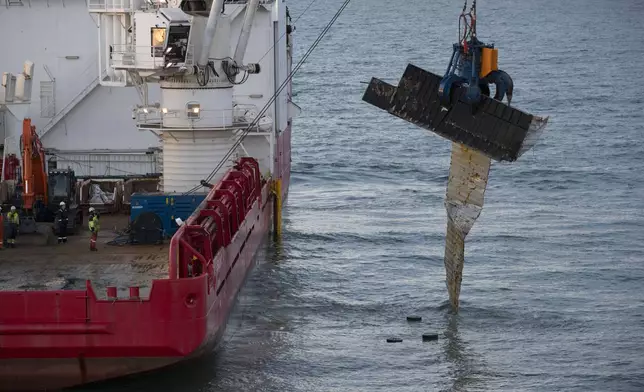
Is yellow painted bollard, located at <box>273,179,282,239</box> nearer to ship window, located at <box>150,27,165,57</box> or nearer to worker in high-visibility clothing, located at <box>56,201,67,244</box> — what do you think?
ship window, located at <box>150,27,165,57</box>

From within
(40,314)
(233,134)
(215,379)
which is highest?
(233,134)

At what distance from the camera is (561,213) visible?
4784 cm

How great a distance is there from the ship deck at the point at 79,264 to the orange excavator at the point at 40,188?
95 centimetres

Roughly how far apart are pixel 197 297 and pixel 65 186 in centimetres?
1087

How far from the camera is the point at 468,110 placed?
28016 millimetres

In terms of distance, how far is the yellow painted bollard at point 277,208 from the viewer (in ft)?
136

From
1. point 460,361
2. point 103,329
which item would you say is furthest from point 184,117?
point 103,329

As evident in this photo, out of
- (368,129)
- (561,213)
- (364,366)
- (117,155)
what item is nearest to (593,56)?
(368,129)

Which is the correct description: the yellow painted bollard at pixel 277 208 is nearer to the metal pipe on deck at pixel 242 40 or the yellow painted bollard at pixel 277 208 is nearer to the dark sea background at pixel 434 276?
the dark sea background at pixel 434 276

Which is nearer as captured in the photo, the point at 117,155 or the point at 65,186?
the point at 65,186

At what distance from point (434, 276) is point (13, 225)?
463 inches

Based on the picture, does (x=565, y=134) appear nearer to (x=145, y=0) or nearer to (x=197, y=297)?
(x=145, y=0)

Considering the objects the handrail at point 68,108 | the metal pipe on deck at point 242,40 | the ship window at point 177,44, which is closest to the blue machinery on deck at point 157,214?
the ship window at point 177,44

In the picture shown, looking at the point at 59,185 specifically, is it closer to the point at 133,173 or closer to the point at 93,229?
the point at 93,229
